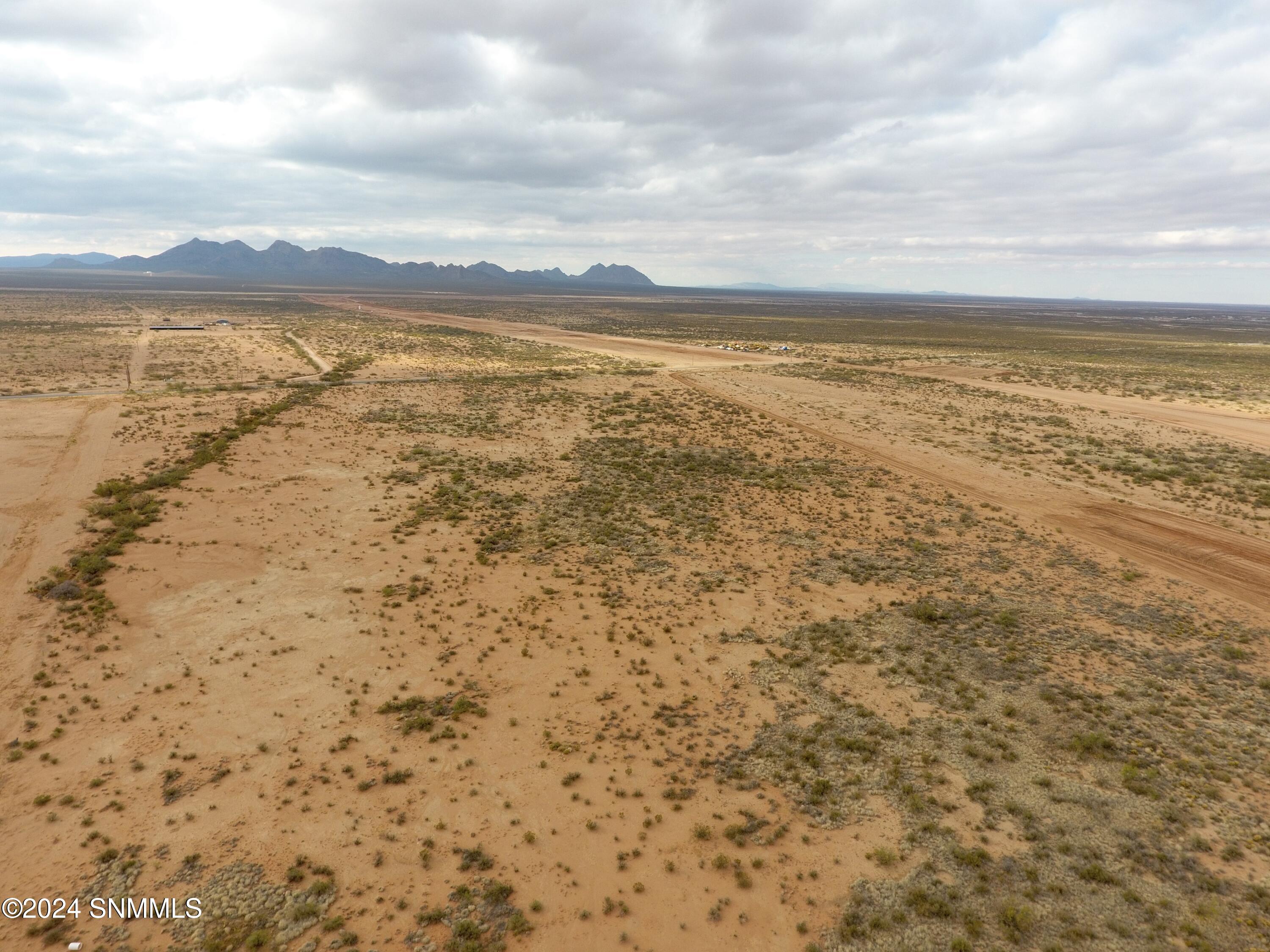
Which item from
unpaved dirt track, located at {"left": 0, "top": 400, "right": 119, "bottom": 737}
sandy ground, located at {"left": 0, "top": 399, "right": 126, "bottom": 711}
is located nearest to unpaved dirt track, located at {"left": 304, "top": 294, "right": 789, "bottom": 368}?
sandy ground, located at {"left": 0, "top": 399, "right": 126, "bottom": 711}

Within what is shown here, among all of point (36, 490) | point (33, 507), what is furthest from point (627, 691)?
point (36, 490)

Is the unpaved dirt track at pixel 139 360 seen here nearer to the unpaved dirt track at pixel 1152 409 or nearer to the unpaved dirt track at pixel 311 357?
the unpaved dirt track at pixel 311 357

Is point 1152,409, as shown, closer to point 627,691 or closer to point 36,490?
point 627,691

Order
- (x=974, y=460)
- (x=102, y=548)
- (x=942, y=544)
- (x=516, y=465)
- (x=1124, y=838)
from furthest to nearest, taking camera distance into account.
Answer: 1. (x=974, y=460)
2. (x=516, y=465)
3. (x=942, y=544)
4. (x=102, y=548)
5. (x=1124, y=838)

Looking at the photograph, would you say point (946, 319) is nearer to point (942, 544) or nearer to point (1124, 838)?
point (942, 544)

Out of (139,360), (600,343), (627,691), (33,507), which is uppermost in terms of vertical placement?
(600,343)

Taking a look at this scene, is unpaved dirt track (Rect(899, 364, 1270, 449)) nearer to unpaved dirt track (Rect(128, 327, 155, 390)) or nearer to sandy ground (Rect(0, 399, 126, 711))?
sandy ground (Rect(0, 399, 126, 711))

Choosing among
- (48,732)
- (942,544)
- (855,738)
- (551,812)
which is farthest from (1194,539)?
(48,732)
